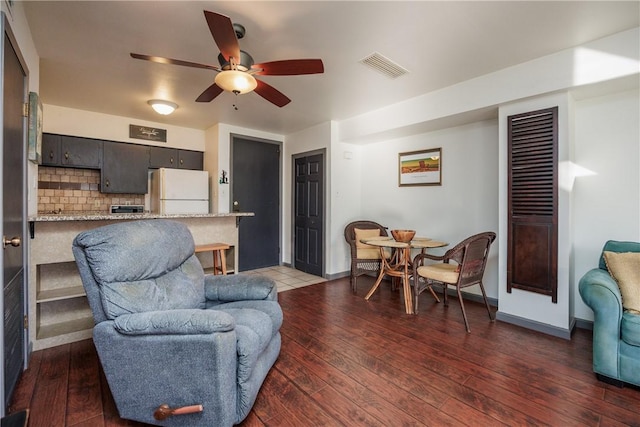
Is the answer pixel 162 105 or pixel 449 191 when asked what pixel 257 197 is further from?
pixel 449 191

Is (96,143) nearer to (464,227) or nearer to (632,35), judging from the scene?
(464,227)

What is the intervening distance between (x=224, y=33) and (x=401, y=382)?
2.45 m

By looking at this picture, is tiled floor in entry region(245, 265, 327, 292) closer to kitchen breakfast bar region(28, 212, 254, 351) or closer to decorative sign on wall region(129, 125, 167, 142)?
kitchen breakfast bar region(28, 212, 254, 351)

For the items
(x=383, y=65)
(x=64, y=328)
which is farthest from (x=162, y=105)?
(x=383, y=65)

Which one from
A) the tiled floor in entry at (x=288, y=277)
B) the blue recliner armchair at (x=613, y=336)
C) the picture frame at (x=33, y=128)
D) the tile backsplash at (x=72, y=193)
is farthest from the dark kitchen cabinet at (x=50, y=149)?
the blue recliner armchair at (x=613, y=336)

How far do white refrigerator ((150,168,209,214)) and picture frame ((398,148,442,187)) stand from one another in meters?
3.10

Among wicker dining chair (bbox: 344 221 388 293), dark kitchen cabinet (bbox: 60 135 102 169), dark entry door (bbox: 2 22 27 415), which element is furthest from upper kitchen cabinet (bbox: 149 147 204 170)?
wicker dining chair (bbox: 344 221 388 293)

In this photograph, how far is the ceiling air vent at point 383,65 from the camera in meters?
2.59

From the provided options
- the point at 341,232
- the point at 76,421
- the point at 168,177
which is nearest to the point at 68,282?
the point at 76,421

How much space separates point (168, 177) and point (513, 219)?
14.4 feet

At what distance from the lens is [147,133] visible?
462 centimetres

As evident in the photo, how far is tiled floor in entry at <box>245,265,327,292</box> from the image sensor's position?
165 inches

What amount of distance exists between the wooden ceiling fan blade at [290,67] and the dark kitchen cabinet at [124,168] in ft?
10.8

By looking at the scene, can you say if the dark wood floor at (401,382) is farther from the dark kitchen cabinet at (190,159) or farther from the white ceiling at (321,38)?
the dark kitchen cabinet at (190,159)
